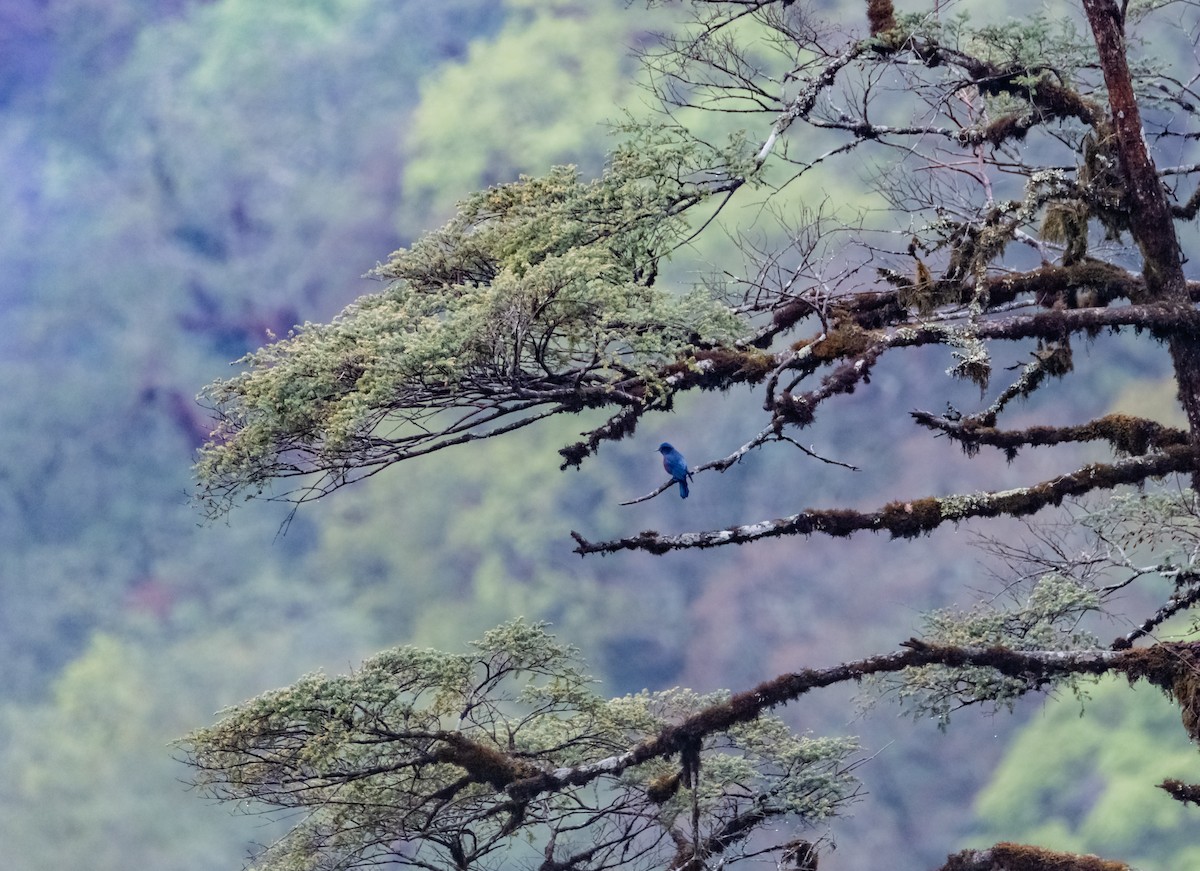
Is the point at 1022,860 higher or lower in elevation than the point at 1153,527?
lower

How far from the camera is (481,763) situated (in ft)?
26.0

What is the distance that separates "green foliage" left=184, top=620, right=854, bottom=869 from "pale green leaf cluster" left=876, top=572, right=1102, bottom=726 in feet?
4.01

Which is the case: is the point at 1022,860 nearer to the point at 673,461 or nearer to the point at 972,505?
the point at 972,505

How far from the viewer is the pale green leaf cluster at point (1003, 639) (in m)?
7.46

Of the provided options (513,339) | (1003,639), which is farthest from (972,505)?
(513,339)

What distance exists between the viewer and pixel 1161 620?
7891 millimetres

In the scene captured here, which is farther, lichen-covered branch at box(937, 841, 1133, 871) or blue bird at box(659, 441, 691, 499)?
blue bird at box(659, 441, 691, 499)

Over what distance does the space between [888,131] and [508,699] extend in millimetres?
4382

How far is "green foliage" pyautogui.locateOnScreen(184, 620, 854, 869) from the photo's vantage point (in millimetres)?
7508

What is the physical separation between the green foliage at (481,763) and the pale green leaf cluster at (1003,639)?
1223 millimetres

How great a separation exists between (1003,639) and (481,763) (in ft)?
10.3

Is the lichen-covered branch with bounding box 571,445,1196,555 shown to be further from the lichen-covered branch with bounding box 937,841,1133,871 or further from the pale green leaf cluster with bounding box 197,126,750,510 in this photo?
the lichen-covered branch with bounding box 937,841,1133,871

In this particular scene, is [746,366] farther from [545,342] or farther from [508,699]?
[508,699]

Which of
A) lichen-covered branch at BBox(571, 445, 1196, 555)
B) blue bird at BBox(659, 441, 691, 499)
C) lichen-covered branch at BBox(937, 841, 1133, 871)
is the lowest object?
lichen-covered branch at BBox(937, 841, 1133, 871)
